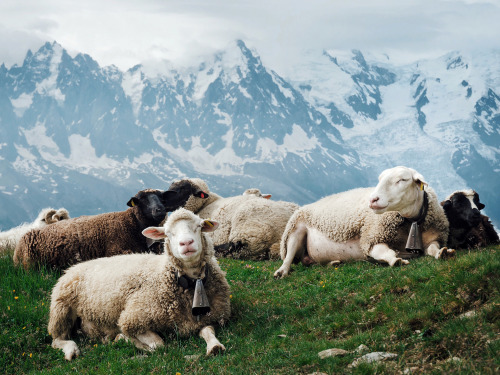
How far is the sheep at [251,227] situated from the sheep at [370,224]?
86.9 inches

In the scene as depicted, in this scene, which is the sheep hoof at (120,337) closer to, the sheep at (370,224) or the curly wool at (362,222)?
the sheep at (370,224)

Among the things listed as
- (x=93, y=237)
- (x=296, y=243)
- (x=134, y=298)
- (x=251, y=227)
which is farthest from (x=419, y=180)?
(x=93, y=237)

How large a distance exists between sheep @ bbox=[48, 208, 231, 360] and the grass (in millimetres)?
203

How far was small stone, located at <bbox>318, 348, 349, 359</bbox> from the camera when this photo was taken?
6387 mm

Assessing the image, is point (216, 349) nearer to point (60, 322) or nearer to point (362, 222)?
point (60, 322)

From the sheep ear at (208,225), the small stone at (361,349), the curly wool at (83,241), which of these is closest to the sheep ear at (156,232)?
the sheep ear at (208,225)

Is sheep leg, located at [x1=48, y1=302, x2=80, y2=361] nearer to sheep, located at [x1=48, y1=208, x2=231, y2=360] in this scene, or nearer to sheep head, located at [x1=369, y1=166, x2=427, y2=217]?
sheep, located at [x1=48, y1=208, x2=231, y2=360]

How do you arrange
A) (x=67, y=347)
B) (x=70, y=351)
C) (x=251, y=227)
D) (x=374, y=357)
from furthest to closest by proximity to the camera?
(x=251, y=227), (x=67, y=347), (x=70, y=351), (x=374, y=357)

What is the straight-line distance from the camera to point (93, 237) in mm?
13055

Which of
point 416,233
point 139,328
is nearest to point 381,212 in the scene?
point 416,233

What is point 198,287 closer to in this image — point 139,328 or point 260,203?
point 139,328

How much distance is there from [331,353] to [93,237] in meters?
7.90

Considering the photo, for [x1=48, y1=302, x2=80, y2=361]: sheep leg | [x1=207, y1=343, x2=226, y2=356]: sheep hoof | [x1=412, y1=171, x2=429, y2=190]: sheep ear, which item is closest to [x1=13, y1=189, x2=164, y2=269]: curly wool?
[x1=48, y1=302, x2=80, y2=361]: sheep leg

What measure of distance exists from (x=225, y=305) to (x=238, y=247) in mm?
6184
